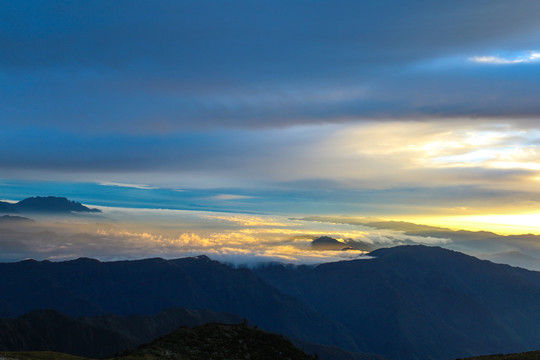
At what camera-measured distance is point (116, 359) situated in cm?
5669

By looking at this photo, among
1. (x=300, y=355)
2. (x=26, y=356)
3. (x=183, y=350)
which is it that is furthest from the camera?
(x=300, y=355)

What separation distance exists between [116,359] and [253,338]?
25400 mm

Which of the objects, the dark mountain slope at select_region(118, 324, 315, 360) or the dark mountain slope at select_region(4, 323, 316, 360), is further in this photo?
the dark mountain slope at select_region(118, 324, 315, 360)

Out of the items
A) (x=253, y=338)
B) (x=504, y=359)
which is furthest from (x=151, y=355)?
(x=504, y=359)

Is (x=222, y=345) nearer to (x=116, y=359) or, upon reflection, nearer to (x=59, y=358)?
(x=116, y=359)

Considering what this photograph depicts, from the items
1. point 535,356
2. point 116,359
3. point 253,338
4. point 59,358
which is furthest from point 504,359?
point 59,358

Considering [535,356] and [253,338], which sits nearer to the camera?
[535,356]

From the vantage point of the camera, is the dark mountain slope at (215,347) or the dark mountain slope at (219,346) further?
the dark mountain slope at (219,346)

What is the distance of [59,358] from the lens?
60125mm

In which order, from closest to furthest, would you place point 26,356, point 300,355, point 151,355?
1. point 26,356
2. point 151,355
3. point 300,355

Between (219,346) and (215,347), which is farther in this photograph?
(219,346)

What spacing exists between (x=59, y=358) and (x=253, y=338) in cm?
2999

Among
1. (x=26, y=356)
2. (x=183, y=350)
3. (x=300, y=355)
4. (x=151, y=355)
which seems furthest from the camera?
(x=300, y=355)

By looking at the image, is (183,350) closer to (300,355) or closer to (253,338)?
(253,338)
